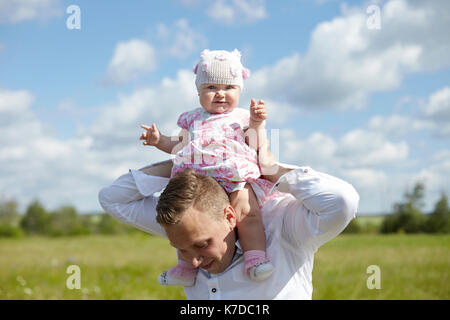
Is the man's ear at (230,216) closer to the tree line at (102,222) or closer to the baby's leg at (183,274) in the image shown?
the baby's leg at (183,274)

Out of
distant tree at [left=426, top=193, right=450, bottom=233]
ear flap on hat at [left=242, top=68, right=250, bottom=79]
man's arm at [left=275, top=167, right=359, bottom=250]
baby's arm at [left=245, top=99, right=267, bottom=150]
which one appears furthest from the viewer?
distant tree at [left=426, top=193, right=450, bottom=233]

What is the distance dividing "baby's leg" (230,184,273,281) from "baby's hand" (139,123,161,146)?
754mm

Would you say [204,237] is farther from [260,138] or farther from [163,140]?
[163,140]

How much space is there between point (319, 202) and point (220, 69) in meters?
1.26

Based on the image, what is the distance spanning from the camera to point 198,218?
2701mm

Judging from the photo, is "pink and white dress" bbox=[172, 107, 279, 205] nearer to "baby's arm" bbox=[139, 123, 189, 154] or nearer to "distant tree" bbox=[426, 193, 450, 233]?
"baby's arm" bbox=[139, 123, 189, 154]

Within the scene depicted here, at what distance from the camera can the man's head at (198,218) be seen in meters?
2.69

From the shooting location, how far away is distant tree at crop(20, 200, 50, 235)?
130ft

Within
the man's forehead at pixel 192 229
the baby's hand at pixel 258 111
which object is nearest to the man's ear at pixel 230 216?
the man's forehead at pixel 192 229

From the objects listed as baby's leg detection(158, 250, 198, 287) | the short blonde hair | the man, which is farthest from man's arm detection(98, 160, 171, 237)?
the short blonde hair

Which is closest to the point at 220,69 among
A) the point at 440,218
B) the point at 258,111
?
the point at 258,111

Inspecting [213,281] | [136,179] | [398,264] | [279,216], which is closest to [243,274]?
[213,281]

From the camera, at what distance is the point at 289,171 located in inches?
107
